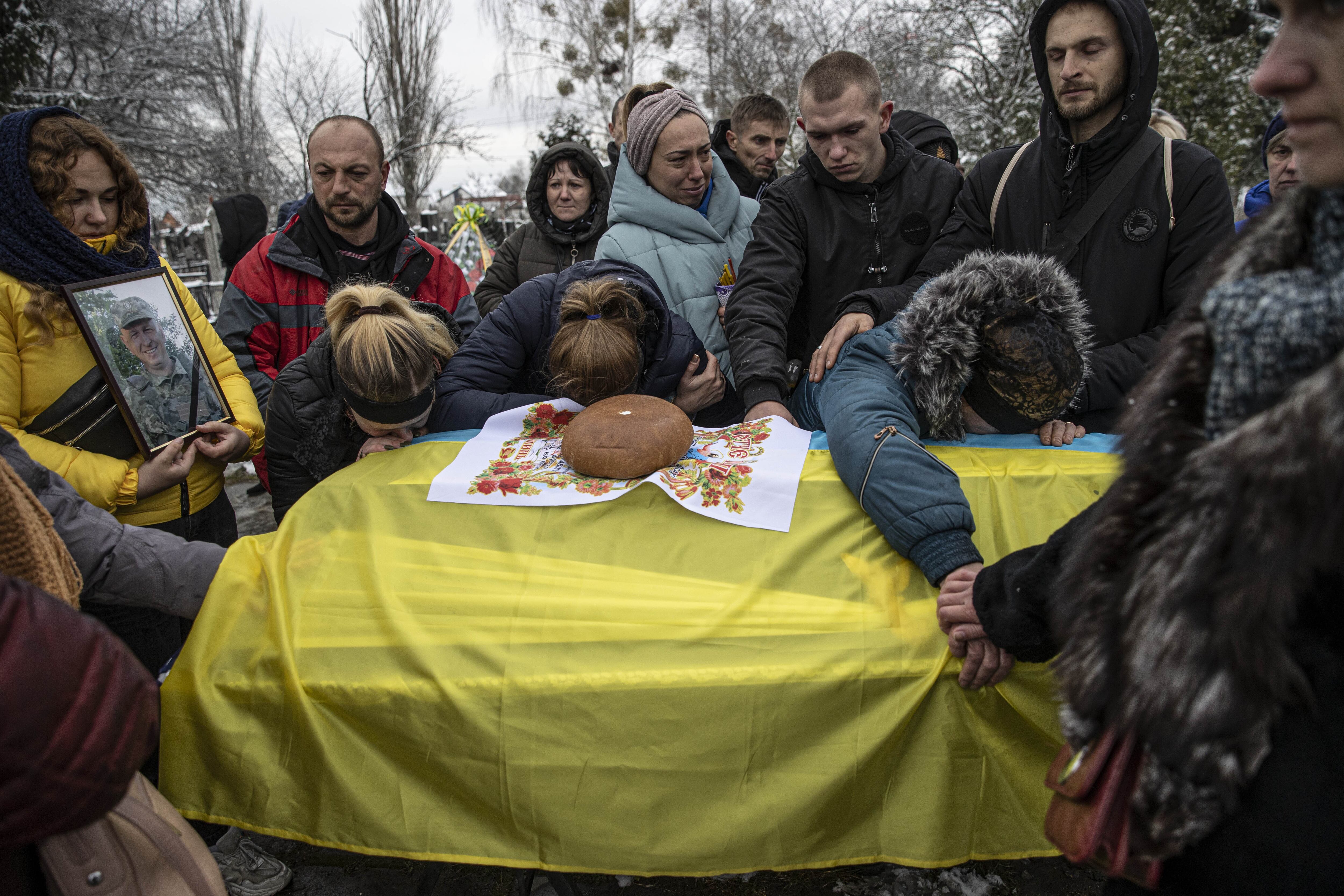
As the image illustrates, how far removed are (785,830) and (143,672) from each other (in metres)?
1.19

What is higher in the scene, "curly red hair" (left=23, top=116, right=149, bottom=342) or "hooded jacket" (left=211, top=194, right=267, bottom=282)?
"curly red hair" (left=23, top=116, right=149, bottom=342)

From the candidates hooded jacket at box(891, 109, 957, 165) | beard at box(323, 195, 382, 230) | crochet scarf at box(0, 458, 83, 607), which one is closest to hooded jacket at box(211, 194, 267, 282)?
beard at box(323, 195, 382, 230)

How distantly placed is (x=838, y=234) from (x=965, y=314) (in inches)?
38.7

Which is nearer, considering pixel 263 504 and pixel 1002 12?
pixel 263 504

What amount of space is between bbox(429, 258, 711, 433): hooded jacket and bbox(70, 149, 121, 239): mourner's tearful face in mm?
980

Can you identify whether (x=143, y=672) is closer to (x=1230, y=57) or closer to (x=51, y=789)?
(x=51, y=789)

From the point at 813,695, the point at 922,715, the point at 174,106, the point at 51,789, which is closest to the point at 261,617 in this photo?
the point at 51,789

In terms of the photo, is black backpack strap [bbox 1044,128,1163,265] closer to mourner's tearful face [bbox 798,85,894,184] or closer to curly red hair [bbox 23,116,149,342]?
mourner's tearful face [bbox 798,85,894,184]

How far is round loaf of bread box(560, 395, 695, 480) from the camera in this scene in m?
1.96

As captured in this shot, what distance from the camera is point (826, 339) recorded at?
7.72 ft

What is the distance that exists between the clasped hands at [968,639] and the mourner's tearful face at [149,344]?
6.91 ft

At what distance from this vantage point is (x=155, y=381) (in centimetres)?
216

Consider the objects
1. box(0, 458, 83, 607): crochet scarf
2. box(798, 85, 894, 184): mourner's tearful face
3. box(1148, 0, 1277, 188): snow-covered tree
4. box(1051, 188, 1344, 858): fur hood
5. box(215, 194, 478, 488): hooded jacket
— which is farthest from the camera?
box(1148, 0, 1277, 188): snow-covered tree

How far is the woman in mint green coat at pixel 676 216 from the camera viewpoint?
299 centimetres
